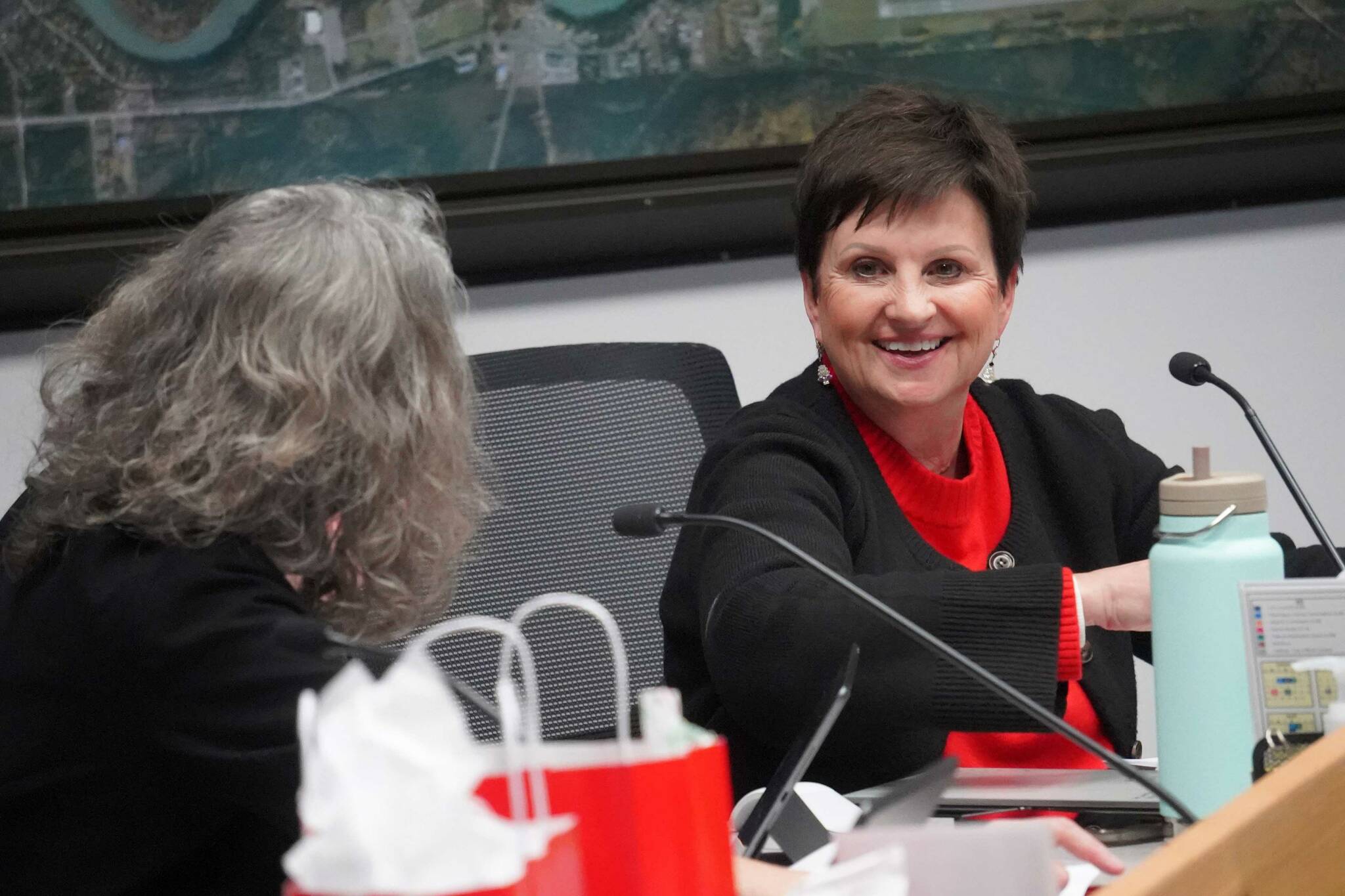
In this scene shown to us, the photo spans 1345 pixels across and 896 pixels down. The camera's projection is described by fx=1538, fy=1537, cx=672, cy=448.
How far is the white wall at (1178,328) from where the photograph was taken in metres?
2.19

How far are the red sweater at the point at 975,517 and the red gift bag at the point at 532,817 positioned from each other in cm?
75

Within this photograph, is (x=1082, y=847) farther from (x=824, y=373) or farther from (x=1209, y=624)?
(x=824, y=373)

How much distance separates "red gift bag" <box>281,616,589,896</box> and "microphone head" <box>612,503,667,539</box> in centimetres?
29

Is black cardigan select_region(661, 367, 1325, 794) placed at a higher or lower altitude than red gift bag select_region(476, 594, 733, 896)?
lower

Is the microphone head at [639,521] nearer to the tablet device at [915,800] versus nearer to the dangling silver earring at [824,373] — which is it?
the tablet device at [915,800]

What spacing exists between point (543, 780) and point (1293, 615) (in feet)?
1.88

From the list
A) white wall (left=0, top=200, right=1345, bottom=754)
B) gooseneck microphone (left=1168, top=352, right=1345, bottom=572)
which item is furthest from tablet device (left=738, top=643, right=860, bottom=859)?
white wall (left=0, top=200, right=1345, bottom=754)

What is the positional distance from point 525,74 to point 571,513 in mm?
780

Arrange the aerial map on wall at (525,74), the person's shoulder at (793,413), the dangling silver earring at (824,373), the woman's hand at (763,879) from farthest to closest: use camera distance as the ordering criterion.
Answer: the aerial map on wall at (525,74), the dangling silver earring at (824,373), the person's shoulder at (793,413), the woman's hand at (763,879)

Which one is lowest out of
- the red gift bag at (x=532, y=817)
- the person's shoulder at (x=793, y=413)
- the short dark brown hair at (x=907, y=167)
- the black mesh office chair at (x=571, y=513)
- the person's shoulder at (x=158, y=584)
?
the black mesh office chair at (x=571, y=513)

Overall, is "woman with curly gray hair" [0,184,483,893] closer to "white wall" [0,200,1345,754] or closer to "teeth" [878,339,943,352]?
"teeth" [878,339,943,352]

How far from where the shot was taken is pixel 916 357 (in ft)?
4.94

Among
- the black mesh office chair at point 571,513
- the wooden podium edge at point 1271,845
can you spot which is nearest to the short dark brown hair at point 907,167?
the black mesh office chair at point 571,513

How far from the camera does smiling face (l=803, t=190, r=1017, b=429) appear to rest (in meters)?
A: 1.49
